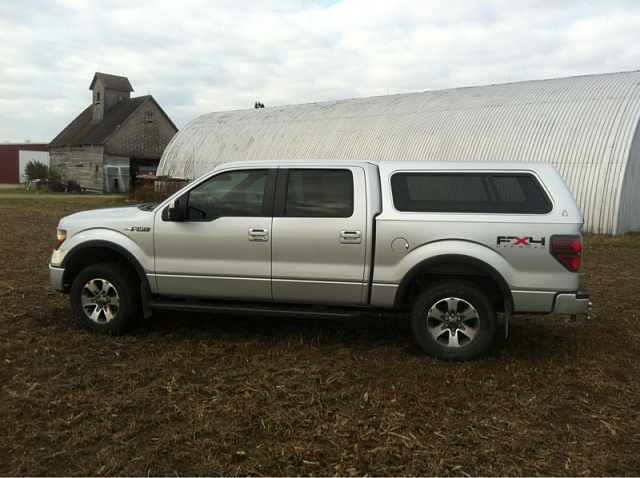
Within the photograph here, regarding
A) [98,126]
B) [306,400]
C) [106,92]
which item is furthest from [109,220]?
[106,92]

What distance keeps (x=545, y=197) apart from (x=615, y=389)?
1733 mm

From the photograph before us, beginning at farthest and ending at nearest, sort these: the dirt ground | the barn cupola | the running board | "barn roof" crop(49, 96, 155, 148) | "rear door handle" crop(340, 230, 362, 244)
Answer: the barn cupola, "barn roof" crop(49, 96, 155, 148), the running board, "rear door handle" crop(340, 230, 362, 244), the dirt ground

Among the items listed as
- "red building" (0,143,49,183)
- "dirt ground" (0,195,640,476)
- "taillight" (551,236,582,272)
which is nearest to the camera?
"dirt ground" (0,195,640,476)

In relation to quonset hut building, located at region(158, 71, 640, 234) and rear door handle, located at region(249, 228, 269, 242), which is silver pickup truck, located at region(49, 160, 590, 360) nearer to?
rear door handle, located at region(249, 228, 269, 242)

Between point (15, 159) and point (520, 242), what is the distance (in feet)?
234

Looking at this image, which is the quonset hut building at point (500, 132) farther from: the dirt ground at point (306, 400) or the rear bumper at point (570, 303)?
the rear bumper at point (570, 303)

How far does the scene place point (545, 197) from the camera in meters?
5.39

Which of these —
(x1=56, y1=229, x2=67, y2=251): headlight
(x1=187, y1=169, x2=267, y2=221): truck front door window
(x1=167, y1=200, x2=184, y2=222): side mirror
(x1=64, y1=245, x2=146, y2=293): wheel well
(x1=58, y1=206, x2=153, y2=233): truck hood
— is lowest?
(x1=64, y1=245, x2=146, y2=293): wheel well

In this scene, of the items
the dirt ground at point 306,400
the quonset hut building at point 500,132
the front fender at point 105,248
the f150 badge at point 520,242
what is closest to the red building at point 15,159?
the quonset hut building at point 500,132

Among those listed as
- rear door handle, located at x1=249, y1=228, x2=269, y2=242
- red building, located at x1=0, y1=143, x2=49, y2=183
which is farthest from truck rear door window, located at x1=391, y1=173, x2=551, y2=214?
red building, located at x1=0, y1=143, x2=49, y2=183

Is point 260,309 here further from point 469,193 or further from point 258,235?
point 469,193

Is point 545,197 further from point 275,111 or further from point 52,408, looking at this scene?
point 275,111

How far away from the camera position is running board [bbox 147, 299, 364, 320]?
5668mm

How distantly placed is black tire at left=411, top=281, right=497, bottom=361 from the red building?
223 ft
